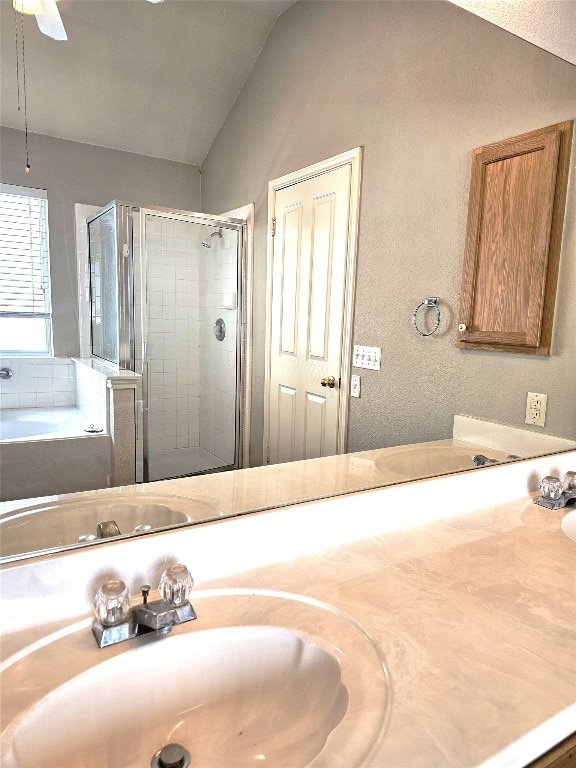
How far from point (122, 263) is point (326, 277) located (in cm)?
51

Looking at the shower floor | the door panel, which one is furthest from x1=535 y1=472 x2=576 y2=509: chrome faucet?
the shower floor

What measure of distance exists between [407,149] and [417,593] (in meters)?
1.08

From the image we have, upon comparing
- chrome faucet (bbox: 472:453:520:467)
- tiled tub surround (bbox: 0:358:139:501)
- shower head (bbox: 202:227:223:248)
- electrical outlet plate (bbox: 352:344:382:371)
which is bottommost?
chrome faucet (bbox: 472:453:520:467)

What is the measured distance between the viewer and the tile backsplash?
77cm

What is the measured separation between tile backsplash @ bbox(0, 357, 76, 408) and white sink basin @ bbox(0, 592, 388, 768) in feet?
1.21

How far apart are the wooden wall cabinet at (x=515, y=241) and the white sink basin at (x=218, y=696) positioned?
37.5 inches

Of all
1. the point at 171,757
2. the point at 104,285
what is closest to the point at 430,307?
the point at 104,285

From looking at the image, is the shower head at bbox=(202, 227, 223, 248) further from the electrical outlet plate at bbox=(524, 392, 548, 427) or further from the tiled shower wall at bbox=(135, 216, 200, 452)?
the electrical outlet plate at bbox=(524, 392, 548, 427)

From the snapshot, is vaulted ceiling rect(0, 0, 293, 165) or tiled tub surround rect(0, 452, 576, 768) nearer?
tiled tub surround rect(0, 452, 576, 768)

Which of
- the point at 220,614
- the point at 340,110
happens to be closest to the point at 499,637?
the point at 220,614

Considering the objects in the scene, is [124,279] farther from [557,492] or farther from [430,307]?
[557,492]

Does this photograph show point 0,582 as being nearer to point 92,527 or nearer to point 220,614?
point 92,527

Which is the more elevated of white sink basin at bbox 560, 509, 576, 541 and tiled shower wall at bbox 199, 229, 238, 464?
tiled shower wall at bbox 199, 229, 238, 464

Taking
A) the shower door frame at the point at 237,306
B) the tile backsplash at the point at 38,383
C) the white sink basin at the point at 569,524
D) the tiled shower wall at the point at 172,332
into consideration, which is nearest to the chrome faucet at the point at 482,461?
the white sink basin at the point at 569,524
